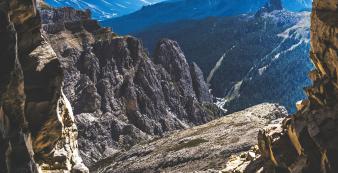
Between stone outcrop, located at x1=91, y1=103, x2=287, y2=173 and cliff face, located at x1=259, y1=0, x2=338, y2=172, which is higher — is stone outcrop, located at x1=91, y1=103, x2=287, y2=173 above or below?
below

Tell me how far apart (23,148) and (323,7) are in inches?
1513

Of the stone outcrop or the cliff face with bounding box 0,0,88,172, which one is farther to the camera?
the stone outcrop

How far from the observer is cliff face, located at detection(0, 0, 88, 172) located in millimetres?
30788

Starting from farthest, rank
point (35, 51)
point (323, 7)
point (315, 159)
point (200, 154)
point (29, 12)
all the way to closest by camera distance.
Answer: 1. point (200, 154)
2. point (323, 7)
3. point (315, 159)
4. point (35, 51)
5. point (29, 12)

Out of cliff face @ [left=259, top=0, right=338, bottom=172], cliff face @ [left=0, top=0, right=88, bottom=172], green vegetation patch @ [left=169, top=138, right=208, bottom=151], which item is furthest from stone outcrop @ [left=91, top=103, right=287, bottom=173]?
cliff face @ [left=0, top=0, right=88, bottom=172]

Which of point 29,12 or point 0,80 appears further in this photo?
point 29,12

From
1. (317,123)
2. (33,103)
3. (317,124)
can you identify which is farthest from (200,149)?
(33,103)

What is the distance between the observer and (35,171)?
3173cm

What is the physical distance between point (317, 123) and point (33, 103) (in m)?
28.9

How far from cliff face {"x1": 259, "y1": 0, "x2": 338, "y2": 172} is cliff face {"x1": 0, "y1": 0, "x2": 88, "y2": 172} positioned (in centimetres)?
2297

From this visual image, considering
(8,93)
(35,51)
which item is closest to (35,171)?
(8,93)

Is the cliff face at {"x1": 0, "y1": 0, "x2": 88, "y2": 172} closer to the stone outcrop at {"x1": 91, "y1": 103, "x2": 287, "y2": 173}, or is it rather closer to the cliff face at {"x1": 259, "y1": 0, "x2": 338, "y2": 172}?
the cliff face at {"x1": 259, "y1": 0, "x2": 338, "y2": 172}

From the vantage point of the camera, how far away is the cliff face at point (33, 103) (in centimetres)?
3079

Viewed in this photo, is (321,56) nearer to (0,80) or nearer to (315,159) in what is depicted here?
(315,159)
